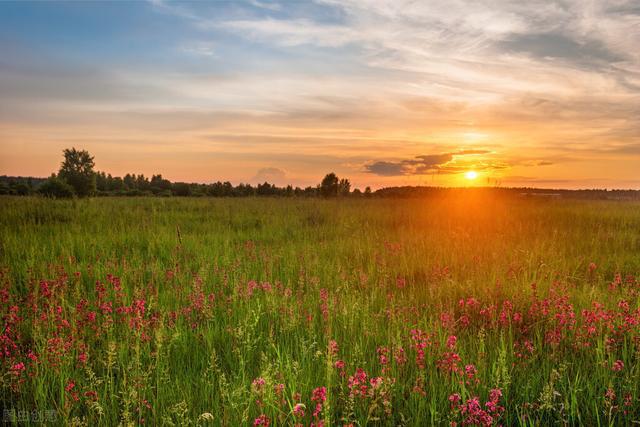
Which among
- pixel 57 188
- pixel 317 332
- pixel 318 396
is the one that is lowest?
pixel 317 332

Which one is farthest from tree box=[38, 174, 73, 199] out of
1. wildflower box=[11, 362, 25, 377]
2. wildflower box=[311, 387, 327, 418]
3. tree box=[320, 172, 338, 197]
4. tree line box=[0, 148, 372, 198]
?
wildflower box=[311, 387, 327, 418]

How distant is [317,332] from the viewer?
382 centimetres

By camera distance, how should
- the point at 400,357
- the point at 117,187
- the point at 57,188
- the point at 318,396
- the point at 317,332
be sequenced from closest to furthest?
the point at 318,396, the point at 400,357, the point at 317,332, the point at 57,188, the point at 117,187

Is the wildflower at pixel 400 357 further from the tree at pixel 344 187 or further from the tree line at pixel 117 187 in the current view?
the tree at pixel 344 187

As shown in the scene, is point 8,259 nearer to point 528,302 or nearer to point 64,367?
point 64,367

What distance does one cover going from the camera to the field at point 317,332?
255 cm

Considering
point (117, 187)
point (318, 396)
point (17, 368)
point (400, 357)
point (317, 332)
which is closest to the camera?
point (318, 396)

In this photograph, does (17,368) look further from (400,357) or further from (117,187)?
(117,187)

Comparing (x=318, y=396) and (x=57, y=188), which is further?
(x=57, y=188)

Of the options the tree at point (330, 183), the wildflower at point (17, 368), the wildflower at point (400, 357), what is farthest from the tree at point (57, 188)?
the wildflower at point (400, 357)

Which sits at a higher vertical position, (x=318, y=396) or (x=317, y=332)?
(x=318, y=396)

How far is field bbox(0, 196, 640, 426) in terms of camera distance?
8.38 feet

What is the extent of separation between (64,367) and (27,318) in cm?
155

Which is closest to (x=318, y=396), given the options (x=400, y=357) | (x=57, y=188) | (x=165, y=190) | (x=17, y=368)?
(x=400, y=357)
